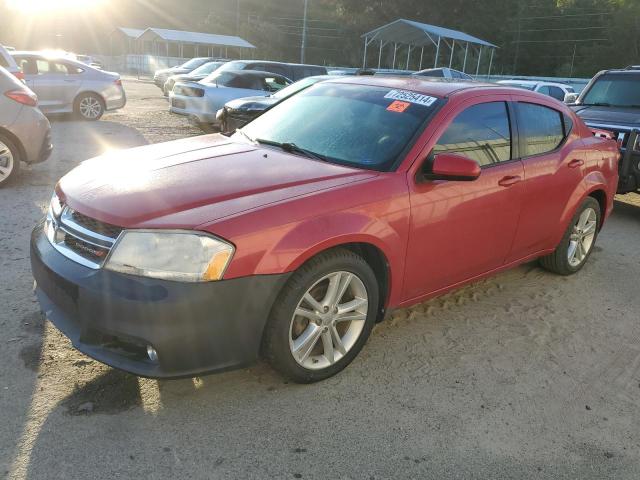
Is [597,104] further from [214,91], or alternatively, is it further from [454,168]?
[214,91]

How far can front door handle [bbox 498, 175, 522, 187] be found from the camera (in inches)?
149

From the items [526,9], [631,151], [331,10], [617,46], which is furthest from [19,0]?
[631,151]

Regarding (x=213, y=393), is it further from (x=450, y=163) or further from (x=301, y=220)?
(x=450, y=163)

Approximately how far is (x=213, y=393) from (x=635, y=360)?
268cm

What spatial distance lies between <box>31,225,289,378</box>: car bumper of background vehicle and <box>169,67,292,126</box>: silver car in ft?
29.9

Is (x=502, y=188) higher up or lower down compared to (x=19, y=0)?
lower down

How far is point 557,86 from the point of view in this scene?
1886 cm

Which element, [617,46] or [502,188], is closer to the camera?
[502,188]

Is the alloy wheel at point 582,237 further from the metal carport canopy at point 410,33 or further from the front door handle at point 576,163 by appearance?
the metal carport canopy at point 410,33

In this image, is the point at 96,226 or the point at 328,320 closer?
the point at 96,226

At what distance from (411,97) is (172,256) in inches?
78.9

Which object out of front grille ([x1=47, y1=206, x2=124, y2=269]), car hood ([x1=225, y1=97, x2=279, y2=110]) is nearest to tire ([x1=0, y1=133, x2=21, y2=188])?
car hood ([x1=225, y1=97, x2=279, y2=110])

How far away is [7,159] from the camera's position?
6.60 m

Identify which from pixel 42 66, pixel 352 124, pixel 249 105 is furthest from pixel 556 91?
pixel 352 124
